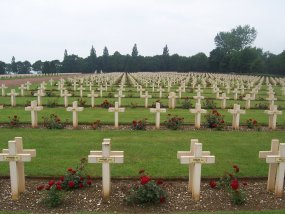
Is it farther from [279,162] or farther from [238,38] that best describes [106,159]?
[238,38]

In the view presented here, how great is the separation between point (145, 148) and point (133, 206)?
127 inches

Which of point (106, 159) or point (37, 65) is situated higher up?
point (37, 65)

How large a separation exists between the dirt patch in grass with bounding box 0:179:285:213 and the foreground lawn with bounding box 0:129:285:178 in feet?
2.04

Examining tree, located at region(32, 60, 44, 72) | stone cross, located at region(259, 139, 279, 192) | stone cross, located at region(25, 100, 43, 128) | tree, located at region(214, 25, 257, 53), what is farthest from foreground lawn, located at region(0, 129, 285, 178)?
tree, located at region(32, 60, 44, 72)

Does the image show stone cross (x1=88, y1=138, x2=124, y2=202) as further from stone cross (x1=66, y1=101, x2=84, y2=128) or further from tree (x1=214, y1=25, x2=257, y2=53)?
tree (x1=214, y1=25, x2=257, y2=53)

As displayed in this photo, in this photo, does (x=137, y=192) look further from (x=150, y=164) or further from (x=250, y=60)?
(x=250, y=60)

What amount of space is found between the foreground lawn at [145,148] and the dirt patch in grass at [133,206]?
62 cm

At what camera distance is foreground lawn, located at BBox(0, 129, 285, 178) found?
22.0 feet

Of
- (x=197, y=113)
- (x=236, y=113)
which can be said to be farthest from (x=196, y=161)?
(x=236, y=113)

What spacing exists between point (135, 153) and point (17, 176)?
3.12m

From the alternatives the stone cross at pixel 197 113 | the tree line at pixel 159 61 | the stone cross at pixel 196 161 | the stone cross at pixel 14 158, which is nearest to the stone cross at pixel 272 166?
the stone cross at pixel 196 161

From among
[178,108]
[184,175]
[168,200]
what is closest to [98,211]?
[168,200]

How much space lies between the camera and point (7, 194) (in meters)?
5.58

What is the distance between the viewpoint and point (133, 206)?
516 cm
